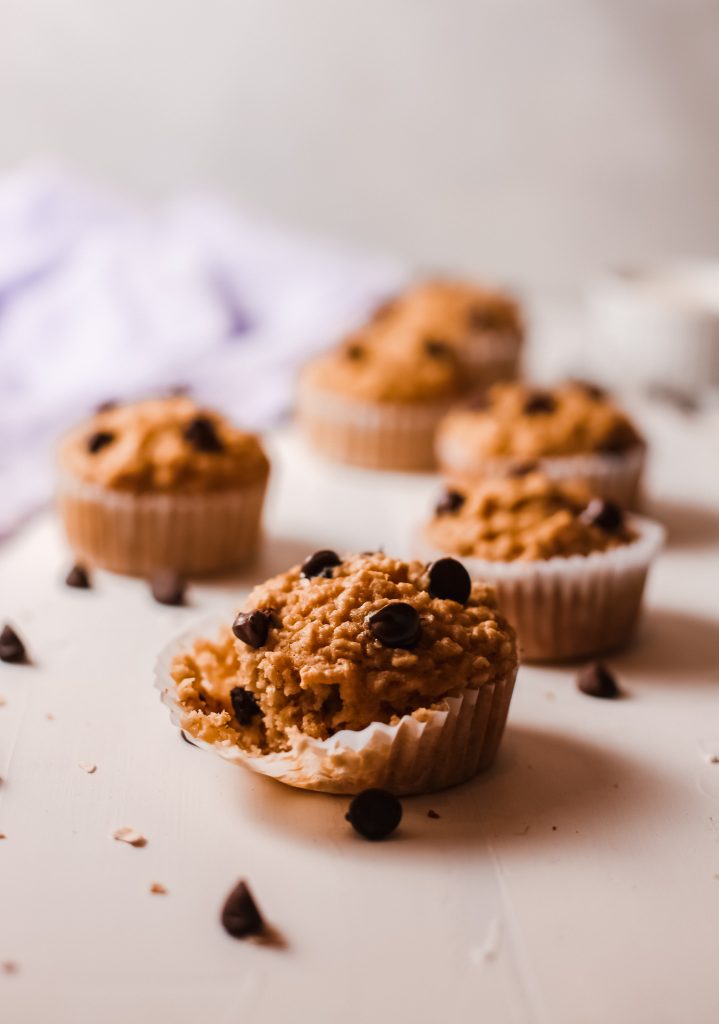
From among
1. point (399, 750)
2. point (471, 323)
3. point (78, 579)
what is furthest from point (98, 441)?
point (471, 323)

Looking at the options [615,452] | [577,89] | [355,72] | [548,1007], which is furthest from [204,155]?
[548,1007]

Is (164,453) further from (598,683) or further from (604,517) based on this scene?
(598,683)

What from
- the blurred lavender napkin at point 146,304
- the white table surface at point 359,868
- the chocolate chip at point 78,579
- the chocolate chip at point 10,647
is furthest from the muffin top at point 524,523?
the blurred lavender napkin at point 146,304

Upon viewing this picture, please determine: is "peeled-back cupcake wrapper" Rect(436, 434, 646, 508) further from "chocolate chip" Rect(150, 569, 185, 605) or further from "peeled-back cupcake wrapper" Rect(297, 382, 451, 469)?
"chocolate chip" Rect(150, 569, 185, 605)

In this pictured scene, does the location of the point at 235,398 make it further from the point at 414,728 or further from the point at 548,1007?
the point at 548,1007

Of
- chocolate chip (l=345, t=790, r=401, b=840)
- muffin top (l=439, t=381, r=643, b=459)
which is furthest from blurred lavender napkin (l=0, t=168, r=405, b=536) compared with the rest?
chocolate chip (l=345, t=790, r=401, b=840)

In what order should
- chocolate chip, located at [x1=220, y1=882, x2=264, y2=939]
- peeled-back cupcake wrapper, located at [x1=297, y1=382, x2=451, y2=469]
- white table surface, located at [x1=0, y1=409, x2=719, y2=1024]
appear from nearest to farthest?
white table surface, located at [x1=0, y1=409, x2=719, y2=1024] < chocolate chip, located at [x1=220, y1=882, x2=264, y2=939] < peeled-back cupcake wrapper, located at [x1=297, y1=382, x2=451, y2=469]
